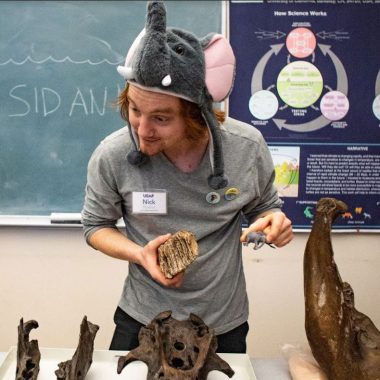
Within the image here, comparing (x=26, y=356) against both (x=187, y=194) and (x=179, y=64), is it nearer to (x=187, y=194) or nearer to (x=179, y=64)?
(x=187, y=194)

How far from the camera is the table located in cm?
129

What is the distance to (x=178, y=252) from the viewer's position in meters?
1.10

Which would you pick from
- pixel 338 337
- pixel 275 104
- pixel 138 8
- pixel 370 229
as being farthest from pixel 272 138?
pixel 338 337

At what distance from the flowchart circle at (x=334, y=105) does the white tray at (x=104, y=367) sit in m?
1.37

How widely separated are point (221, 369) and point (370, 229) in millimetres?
1506

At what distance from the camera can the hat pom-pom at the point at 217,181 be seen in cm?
133

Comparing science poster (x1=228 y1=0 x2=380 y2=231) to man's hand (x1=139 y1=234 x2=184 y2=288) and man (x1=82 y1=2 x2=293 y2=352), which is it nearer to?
man (x1=82 y1=2 x2=293 y2=352)

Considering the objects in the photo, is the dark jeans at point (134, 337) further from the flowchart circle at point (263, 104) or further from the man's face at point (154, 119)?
the flowchart circle at point (263, 104)

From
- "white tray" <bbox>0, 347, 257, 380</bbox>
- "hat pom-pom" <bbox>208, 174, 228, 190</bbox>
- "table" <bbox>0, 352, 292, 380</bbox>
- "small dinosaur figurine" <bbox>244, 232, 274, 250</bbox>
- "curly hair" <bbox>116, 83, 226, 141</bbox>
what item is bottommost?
"table" <bbox>0, 352, 292, 380</bbox>

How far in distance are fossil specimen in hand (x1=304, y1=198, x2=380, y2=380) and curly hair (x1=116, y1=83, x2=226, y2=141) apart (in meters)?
0.36

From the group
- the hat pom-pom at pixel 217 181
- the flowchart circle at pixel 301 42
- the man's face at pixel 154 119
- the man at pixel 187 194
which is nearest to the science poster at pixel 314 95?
the flowchart circle at pixel 301 42

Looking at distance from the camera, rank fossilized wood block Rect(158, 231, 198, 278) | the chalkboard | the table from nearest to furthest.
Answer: fossilized wood block Rect(158, 231, 198, 278)
the table
the chalkboard

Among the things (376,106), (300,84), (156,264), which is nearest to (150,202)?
(156,264)

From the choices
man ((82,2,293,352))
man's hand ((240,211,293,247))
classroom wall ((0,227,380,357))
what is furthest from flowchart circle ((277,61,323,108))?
man's hand ((240,211,293,247))
